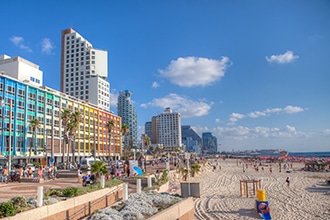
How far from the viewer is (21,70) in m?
61.5

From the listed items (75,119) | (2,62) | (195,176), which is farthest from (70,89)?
(195,176)

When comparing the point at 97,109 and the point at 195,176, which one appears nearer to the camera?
the point at 195,176

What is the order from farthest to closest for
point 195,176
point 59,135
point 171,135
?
point 171,135
point 59,135
point 195,176

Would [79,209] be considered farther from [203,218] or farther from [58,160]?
[58,160]

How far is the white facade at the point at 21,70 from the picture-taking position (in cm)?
6096

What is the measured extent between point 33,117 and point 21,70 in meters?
14.9

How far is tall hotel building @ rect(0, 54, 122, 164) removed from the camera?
156 feet

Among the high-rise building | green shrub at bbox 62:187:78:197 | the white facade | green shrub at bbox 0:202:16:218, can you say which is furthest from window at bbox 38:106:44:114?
the high-rise building

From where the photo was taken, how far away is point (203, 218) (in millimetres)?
16422

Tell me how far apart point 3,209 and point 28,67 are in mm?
62793

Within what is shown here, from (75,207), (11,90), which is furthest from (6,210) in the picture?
(11,90)

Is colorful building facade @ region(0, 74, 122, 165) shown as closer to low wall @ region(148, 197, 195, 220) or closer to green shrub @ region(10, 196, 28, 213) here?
low wall @ region(148, 197, 195, 220)

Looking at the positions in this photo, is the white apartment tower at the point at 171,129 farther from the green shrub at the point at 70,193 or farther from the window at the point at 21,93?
the green shrub at the point at 70,193

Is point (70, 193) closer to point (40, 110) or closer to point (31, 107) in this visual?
point (31, 107)
